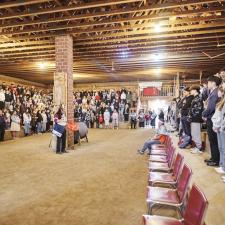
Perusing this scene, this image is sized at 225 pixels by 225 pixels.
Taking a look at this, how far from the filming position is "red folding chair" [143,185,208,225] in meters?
1.82

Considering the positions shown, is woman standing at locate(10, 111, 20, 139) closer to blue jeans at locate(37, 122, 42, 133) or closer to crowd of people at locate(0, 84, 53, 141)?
crowd of people at locate(0, 84, 53, 141)

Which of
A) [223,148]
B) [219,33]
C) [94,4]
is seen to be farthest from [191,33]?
[223,148]

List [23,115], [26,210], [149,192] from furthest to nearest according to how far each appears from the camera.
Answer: [23,115] → [26,210] → [149,192]

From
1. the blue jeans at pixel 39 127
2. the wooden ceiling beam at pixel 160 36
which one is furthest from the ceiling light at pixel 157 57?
the blue jeans at pixel 39 127

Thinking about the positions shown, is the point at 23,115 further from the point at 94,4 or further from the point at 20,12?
the point at 94,4

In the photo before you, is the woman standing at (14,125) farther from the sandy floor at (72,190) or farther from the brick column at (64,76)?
the sandy floor at (72,190)

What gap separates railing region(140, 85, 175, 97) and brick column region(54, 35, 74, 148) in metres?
11.6

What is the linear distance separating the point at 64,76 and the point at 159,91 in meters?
12.4

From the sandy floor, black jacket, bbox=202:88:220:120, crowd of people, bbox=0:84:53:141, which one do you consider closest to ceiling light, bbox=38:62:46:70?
crowd of people, bbox=0:84:53:141

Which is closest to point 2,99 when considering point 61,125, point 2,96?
point 2,96

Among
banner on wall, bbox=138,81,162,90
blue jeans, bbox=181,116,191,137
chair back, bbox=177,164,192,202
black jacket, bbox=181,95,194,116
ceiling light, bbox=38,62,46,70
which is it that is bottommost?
chair back, bbox=177,164,192,202

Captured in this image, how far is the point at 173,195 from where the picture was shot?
9.75 feet

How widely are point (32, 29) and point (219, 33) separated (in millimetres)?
5897

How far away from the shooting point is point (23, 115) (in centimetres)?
→ 1395
